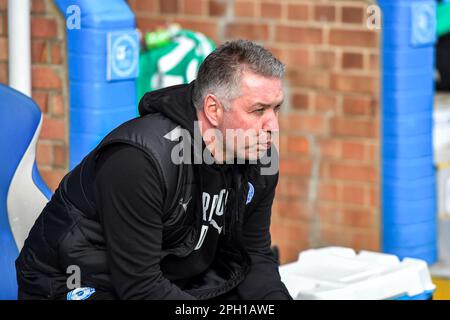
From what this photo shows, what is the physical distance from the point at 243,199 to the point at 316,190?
218 centimetres

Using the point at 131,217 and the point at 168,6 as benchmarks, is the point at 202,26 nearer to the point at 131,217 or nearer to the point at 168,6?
the point at 168,6

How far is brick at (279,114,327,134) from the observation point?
5.43 meters

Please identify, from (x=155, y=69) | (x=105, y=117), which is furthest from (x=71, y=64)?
(x=155, y=69)

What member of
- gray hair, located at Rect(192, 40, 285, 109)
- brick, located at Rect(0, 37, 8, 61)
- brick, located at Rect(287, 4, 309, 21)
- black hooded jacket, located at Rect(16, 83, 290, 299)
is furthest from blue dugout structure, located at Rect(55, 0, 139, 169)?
brick, located at Rect(287, 4, 309, 21)

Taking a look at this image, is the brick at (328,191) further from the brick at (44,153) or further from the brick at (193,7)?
the brick at (44,153)

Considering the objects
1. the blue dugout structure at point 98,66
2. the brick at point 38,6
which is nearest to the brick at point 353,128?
the blue dugout structure at point 98,66

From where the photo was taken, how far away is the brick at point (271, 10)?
5.44 m

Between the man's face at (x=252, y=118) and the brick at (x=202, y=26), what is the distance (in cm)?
250

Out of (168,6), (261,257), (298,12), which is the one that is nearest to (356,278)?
(261,257)

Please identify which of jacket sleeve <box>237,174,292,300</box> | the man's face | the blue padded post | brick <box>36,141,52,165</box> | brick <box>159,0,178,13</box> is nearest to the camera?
the man's face

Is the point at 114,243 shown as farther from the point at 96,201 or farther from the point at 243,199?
the point at 243,199

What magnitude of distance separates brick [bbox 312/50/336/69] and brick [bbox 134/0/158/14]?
3.09 ft

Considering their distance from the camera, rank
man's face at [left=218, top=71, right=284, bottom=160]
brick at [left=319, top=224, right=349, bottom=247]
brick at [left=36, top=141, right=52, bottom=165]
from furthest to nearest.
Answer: brick at [left=319, top=224, right=349, bottom=247]
brick at [left=36, top=141, right=52, bottom=165]
man's face at [left=218, top=71, right=284, bottom=160]

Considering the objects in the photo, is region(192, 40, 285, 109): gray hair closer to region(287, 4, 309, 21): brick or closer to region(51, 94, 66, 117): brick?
region(51, 94, 66, 117): brick
